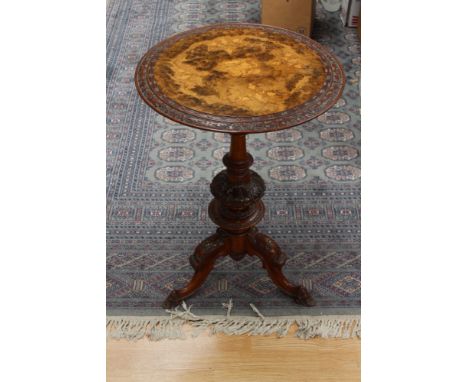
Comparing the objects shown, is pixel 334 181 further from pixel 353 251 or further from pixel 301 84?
pixel 301 84

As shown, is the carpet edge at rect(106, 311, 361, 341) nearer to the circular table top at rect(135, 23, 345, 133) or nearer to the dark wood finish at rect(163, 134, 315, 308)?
the dark wood finish at rect(163, 134, 315, 308)

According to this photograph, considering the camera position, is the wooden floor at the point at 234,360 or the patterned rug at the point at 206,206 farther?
the patterned rug at the point at 206,206

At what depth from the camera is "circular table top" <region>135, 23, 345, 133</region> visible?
5.82 feet

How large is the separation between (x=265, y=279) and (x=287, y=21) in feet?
6.45

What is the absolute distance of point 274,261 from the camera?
7.39 ft

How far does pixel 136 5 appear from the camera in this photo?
14.6 ft

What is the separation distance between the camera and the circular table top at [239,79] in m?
1.77

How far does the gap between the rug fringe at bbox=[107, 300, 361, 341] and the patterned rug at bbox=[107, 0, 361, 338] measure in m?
0.03

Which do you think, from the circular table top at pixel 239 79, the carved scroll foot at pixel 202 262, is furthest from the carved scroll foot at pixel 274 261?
the circular table top at pixel 239 79

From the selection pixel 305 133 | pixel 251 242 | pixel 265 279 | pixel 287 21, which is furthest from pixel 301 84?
pixel 287 21

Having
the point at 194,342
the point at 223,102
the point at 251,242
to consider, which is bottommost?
the point at 194,342

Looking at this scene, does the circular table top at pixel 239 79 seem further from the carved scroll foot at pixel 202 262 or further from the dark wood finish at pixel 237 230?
the carved scroll foot at pixel 202 262

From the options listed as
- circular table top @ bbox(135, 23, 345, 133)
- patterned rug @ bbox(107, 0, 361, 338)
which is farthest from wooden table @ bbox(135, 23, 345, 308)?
patterned rug @ bbox(107, 0, 361, 338)

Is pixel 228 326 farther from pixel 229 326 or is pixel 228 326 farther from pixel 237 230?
pixel 237 230
